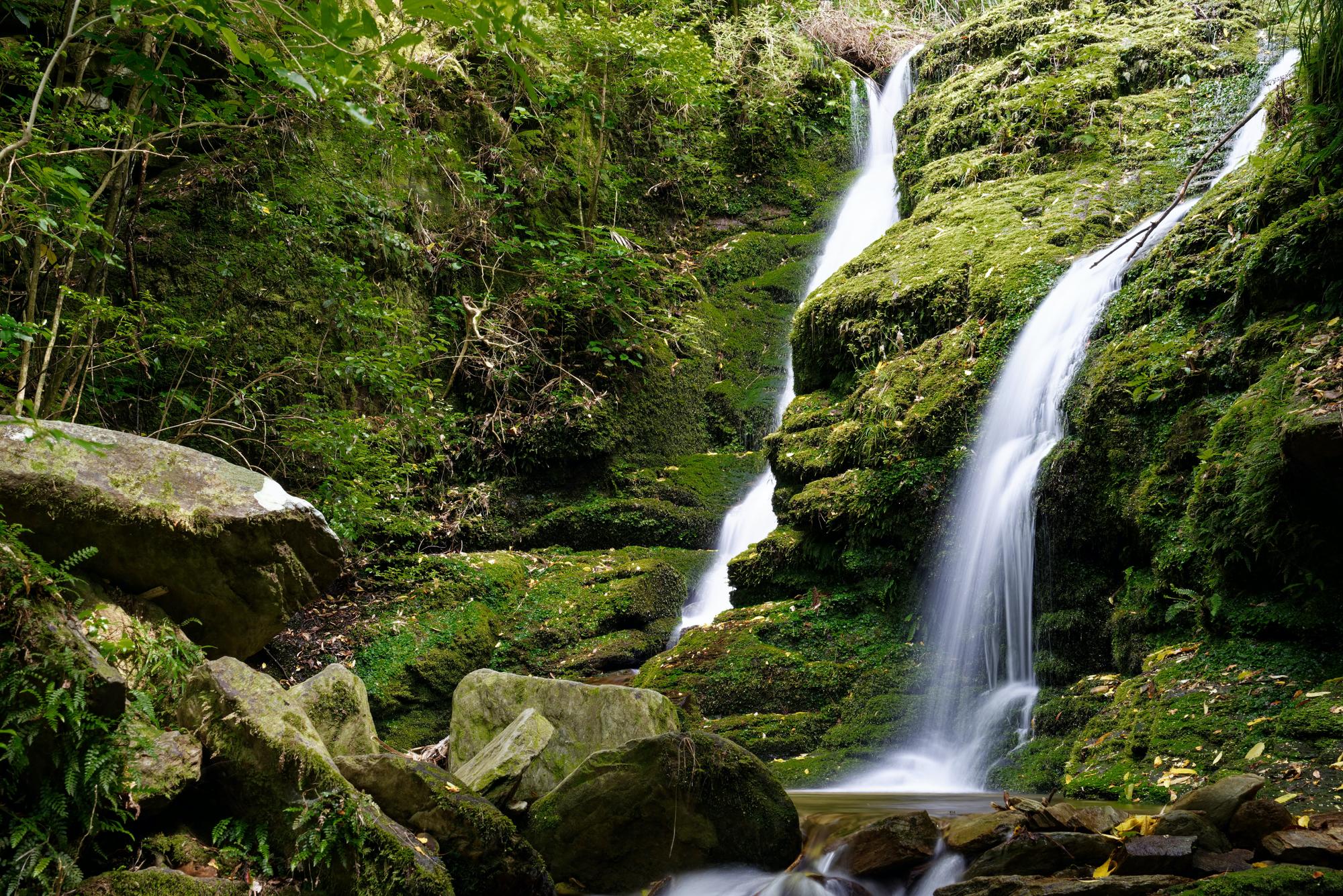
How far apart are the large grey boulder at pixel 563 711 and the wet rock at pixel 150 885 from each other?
7.06 feet

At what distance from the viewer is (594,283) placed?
11305mm

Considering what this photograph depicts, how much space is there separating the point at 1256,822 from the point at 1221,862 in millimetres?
276

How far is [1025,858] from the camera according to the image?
10.6 ft

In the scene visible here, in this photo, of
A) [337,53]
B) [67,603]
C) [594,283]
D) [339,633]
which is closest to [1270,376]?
Result: [337,53]

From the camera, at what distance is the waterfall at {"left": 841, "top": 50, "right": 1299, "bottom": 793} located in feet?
18.3

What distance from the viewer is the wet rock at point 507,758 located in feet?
14.2

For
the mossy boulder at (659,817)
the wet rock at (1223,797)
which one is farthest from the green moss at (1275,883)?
the mossy boulder at (659,817)

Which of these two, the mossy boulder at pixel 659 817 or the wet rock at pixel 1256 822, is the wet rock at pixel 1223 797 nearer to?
the wet rock at pixel 1256 822

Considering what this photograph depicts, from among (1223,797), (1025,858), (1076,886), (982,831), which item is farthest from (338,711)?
(1223,797)

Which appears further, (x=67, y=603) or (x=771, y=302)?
(x=771, y=302)

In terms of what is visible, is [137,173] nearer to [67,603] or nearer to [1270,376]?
[67,603]

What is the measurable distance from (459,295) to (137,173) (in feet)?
12.6

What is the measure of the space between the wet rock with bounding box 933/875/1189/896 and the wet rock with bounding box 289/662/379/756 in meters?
3.27

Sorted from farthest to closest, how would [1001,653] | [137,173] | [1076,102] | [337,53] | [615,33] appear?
1. [615,33]
2. [1076,102]
3. [137,173]
4. [1001,653]
5. [337,53]
